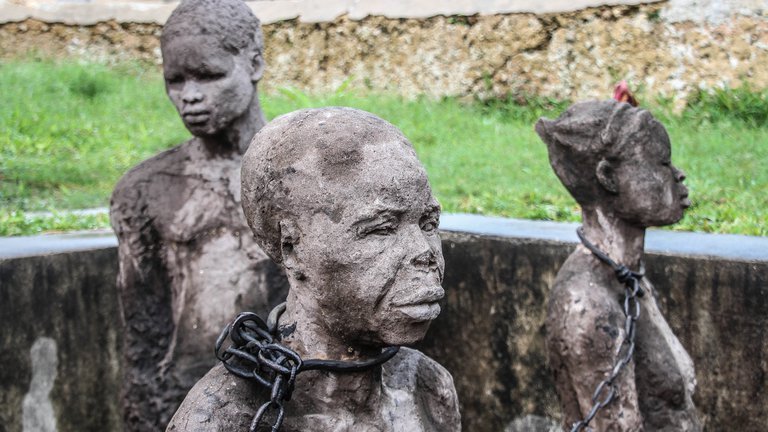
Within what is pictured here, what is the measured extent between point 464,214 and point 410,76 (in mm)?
4467

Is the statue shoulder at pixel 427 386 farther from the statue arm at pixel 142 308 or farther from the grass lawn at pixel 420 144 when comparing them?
the grass lawn at pixel 420 144

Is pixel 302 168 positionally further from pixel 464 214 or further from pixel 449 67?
pixel 449 67

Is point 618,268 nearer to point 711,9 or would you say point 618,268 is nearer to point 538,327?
point 538,327

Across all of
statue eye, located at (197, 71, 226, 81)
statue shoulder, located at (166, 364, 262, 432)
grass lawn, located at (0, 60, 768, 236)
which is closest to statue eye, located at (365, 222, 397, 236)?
A: statue shoulder, located at (166, 364, 262, 432)

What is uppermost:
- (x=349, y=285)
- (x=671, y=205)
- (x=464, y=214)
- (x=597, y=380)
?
(x=349, y=285)

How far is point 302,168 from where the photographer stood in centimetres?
258

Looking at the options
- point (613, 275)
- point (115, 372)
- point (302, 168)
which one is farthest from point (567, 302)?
point (115, 372)

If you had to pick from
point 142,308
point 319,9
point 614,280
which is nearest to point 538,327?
point 614,280

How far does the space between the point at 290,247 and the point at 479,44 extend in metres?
8.32

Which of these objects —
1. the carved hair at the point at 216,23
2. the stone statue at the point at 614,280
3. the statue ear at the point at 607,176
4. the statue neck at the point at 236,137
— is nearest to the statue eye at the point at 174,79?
the carved hair at the point at 216,23

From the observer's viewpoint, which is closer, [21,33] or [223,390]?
[223,390]

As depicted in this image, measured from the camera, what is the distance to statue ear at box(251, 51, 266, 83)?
15.2 feet

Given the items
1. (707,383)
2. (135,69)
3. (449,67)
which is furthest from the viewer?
(135,69)

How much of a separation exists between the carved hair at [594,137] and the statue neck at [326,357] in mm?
1672
